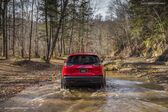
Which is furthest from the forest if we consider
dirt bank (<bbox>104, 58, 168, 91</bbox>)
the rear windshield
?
the rear windshield

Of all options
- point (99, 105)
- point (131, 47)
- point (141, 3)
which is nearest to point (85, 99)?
point (99, 105)

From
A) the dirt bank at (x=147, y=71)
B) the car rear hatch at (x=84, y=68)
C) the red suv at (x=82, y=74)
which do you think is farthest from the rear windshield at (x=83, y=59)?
the dirt bank at (x=147, y=71)

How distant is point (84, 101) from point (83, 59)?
13.1 ft

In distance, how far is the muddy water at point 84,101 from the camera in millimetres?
10273

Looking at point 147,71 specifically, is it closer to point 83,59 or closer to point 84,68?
point 83,59

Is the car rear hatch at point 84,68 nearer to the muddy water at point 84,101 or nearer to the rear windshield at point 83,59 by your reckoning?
the rear windshield at point 83,59

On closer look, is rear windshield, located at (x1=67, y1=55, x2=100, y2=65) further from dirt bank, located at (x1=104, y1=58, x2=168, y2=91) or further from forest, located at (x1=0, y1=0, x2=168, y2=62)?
forest, located at (x1=0, y1=0, x2=168, y2=62)

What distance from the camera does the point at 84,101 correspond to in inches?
470

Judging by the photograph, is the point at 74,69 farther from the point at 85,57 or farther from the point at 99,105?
the point at 99,105

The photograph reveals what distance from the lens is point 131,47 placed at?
238 feet

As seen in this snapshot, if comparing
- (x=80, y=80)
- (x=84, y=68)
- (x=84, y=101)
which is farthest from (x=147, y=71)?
(x=84, y=101)

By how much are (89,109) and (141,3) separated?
3265 cm

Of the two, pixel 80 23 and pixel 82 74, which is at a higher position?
pixel 80 23

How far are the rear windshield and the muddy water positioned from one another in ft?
4.49
